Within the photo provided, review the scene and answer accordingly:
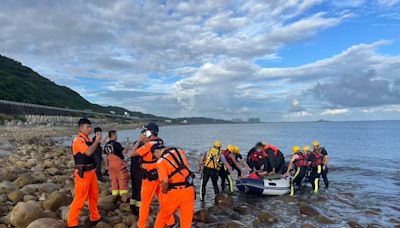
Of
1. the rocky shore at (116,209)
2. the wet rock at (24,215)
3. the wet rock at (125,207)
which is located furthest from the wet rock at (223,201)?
the wet rock at (24,215)

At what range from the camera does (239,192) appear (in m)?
13.5

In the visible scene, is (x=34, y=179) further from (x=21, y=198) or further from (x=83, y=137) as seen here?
(x=83, y=137)

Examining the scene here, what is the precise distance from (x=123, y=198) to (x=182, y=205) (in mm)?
3813

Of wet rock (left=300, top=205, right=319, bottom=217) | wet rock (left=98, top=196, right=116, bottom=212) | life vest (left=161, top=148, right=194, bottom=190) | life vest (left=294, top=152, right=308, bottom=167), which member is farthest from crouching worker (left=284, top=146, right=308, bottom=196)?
life vest (left=161, top=148, right=194, bottom=190)

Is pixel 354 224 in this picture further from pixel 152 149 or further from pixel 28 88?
pixel 28 88

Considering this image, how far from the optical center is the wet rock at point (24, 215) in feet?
21.9

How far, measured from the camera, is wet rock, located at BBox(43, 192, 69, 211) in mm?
7848

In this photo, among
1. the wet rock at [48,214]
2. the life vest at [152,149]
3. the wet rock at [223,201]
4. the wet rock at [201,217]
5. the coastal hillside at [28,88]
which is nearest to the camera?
the life vest at [152,149]

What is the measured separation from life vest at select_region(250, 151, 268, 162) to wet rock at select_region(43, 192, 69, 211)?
25.9ft

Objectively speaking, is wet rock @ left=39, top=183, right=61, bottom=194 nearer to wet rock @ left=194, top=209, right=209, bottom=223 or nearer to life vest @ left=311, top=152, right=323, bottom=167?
wet rock @ left=194, top=209, right=209, bottom=223

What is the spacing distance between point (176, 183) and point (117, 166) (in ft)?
13.7

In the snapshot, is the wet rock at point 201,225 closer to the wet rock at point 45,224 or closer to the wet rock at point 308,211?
the wet rock at point 45,224

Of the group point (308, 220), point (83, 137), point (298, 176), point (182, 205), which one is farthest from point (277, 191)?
point (83, 137)

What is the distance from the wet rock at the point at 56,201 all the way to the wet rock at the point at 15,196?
0.99 meters
